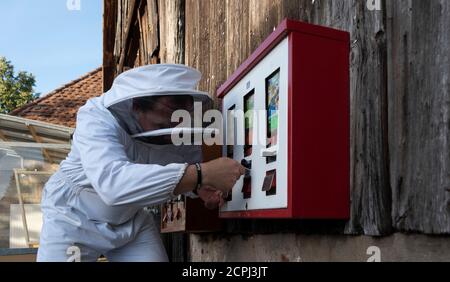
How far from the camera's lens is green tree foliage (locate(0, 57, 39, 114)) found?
30438mm

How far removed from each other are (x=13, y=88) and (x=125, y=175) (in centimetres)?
3071

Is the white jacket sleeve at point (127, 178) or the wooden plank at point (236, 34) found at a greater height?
the wooden plank at point (236, 34)

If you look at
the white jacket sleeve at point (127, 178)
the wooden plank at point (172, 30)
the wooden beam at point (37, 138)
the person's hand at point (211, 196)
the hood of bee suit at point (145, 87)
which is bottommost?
the person's hand at point (211, 196)

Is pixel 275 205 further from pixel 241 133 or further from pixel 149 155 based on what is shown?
pixel 149 155

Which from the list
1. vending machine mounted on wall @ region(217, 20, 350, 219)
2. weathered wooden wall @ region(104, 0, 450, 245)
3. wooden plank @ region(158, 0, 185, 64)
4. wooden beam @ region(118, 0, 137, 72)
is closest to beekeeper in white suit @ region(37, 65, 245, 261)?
vending machine mounted on wall @ region(217, 20, 350, 219)

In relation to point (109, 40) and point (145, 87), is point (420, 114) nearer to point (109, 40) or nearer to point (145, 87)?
point (145, 87)

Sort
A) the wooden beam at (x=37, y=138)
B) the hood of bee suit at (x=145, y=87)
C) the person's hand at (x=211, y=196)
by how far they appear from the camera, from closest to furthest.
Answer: the hood of bee suit at (x=145, y=87)
the person's hand at (x=211, y=196)
the wooden beam at (x=37, y=138)

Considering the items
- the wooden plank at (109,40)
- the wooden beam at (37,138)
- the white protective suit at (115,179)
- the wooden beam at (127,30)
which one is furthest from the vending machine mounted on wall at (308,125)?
the wooden plank at (109,40)

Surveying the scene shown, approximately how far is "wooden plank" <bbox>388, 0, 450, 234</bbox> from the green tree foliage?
99.5 ft

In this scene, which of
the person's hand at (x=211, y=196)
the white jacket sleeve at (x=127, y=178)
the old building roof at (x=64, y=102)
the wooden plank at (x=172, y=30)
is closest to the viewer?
the white jacket sleeve at (x=127, y=178)

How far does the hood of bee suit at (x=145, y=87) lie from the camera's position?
102 inches

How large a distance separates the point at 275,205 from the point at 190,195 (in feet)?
3.90

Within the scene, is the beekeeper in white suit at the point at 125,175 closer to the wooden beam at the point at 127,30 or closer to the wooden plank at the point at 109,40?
the wooden beam at the point at 127,30
